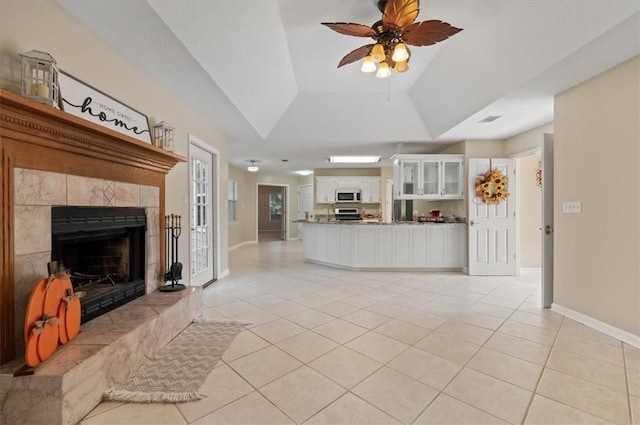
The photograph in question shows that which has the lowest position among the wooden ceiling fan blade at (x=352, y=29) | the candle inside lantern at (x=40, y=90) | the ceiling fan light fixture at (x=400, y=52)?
→ the candle inside lantern at (x=40, y=90)

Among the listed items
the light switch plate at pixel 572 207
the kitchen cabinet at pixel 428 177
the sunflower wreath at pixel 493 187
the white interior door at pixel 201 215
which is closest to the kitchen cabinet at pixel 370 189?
the kitchen cabinet at pixel 428 177

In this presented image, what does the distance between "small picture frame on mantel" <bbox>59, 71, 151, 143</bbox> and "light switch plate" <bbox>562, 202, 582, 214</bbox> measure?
4398 millimetres

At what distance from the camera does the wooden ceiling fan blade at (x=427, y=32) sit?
212 centimetres

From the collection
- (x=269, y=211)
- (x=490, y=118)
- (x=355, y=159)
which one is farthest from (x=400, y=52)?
(x=269, y=211)

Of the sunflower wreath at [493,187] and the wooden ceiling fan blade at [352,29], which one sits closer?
the wooden ceiling fan blade at [352,29]

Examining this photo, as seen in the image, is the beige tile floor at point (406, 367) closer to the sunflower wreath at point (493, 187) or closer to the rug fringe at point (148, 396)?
the rug fringe at point (148, 396)

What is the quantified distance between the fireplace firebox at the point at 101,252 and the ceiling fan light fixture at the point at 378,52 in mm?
2544

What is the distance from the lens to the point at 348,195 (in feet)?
27.1

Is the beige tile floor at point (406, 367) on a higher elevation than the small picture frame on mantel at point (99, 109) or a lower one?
lower

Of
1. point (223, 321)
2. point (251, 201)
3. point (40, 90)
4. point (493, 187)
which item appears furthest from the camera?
point (251, 201)

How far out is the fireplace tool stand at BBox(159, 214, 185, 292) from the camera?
2771 mm

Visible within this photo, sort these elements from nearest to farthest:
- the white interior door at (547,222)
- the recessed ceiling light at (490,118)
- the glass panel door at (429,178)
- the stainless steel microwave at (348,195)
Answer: the white interior door at (547,222), the recessed ceiling light at (490,118), the glass panel door at (429,178), the stainless steel microwave at (348,195)

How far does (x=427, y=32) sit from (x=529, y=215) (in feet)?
14.6

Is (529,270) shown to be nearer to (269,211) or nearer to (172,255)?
(172,255)
